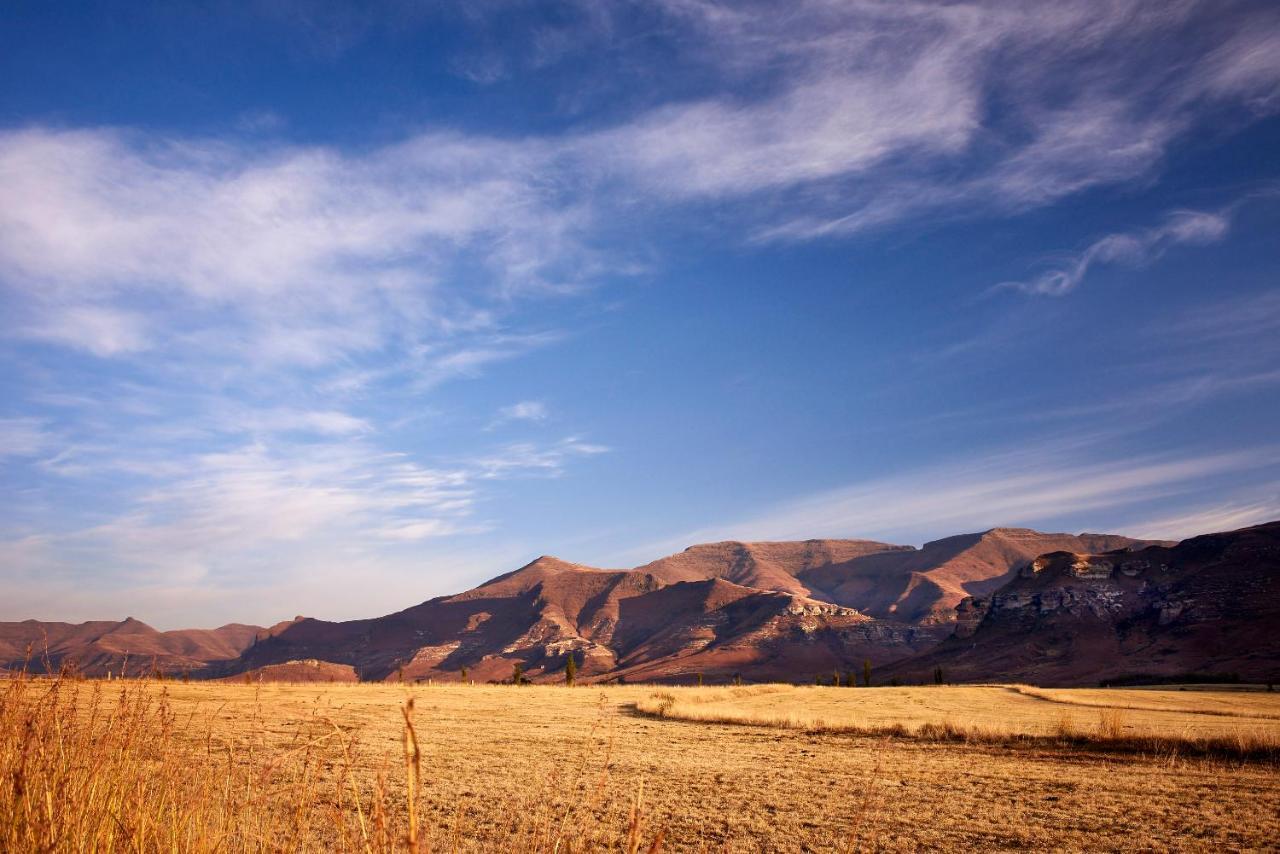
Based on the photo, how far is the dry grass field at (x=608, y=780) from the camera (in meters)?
5.30

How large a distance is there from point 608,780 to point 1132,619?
397 feet

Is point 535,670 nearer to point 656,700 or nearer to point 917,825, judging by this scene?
point 656,700

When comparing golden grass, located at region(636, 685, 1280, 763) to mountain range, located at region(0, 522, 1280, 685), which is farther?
mountain range, located at region(0, 522, 1280, 685)

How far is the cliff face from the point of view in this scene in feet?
298

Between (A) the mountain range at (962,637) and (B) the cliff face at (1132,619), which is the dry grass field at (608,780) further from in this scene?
(B) the cliff face at (1132,619)

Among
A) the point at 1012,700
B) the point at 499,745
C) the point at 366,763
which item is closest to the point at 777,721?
the point at 499,745

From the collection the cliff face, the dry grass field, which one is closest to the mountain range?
the cliff face

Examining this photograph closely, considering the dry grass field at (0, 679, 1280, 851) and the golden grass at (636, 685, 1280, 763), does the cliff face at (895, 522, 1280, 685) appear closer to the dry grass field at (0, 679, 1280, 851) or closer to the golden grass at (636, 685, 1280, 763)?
the golden grass at (636, 685, 1280, 763)

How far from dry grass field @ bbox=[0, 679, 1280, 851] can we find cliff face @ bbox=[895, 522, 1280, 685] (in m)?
69.8

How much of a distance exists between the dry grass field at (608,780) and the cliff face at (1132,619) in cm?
6984

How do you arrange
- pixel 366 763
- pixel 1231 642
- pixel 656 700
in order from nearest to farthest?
pixel 366 763, pixel 656 700, pixel 1231 642

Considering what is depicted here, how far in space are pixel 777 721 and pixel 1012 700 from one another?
25.3 metres

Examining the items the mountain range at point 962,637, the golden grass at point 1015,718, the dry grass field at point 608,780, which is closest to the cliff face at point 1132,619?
the mountain range at point 962,637

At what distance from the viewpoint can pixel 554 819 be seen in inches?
488
